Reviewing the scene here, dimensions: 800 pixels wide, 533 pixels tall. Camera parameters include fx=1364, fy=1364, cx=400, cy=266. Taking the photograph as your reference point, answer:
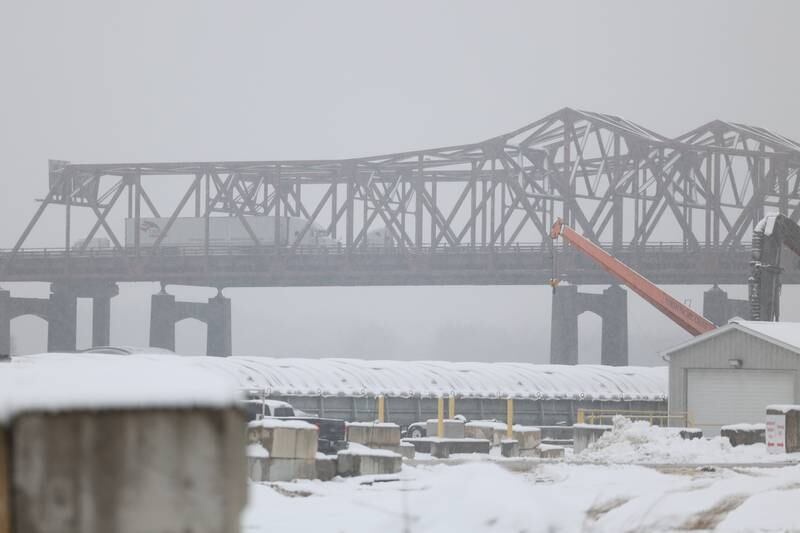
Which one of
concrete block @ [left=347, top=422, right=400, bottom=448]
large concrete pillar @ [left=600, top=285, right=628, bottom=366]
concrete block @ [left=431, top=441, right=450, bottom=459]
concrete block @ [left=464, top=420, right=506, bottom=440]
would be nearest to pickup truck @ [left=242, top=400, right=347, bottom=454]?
concrete block @ [left=347, top=422, right=400, bottom=448]

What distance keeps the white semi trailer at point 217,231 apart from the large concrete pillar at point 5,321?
20.4 m

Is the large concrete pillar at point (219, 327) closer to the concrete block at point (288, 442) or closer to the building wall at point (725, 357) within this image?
the building wall at point (725, 357)

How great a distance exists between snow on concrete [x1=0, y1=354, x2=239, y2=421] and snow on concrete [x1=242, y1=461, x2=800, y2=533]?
2.47 meters

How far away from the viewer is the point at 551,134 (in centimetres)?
14588

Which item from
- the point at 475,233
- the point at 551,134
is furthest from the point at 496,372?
the point at 551,134

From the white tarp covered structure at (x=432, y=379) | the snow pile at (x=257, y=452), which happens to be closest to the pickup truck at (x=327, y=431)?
the snow pile at (x=257, y=452)

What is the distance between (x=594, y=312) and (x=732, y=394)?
221ft

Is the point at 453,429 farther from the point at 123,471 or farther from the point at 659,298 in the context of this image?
the point at 123,471

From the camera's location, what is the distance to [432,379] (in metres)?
58.0

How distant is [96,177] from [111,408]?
15253 centimetres

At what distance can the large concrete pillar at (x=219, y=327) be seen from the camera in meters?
124

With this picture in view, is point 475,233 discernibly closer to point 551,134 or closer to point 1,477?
point 551,134

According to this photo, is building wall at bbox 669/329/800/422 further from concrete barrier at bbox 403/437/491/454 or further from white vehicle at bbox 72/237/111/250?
white vehicle at bbox 72/237/111/250

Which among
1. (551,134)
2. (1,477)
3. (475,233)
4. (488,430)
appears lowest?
(488,430)
